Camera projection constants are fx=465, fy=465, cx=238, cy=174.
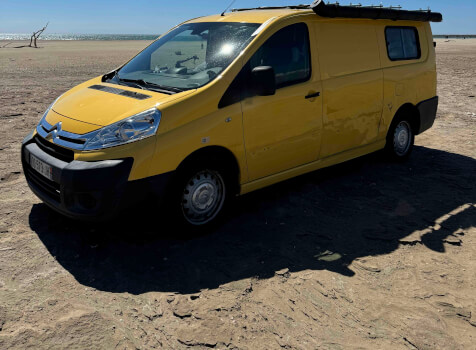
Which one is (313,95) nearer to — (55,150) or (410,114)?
(410,114)

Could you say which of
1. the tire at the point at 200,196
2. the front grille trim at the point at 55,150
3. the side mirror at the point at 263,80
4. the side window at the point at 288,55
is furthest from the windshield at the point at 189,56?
the front grille trim at the point at 55,150

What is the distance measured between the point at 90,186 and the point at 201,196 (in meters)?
1.03

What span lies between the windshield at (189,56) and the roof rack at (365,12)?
0.84 m

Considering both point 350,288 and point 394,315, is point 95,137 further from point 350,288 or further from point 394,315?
point 394,315

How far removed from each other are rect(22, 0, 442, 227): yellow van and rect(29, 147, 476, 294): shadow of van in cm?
36

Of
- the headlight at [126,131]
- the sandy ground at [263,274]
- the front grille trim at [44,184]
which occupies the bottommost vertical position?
the sandy ground at [263,274]

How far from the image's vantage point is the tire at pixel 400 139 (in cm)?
621

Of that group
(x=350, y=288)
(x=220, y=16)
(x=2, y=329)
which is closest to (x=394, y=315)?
(x=350, y=288)

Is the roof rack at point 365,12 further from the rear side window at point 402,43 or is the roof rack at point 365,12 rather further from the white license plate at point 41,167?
the white license plate at point 41,167

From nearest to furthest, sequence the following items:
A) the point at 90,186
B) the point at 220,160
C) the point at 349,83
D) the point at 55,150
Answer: the point at 90,186, the point at 55,150, the point at 220,160, the point at 349,83

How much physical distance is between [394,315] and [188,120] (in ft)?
7.07

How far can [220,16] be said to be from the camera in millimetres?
5121

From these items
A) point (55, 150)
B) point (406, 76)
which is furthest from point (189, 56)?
point (406, 76)

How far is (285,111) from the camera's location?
178 inches
